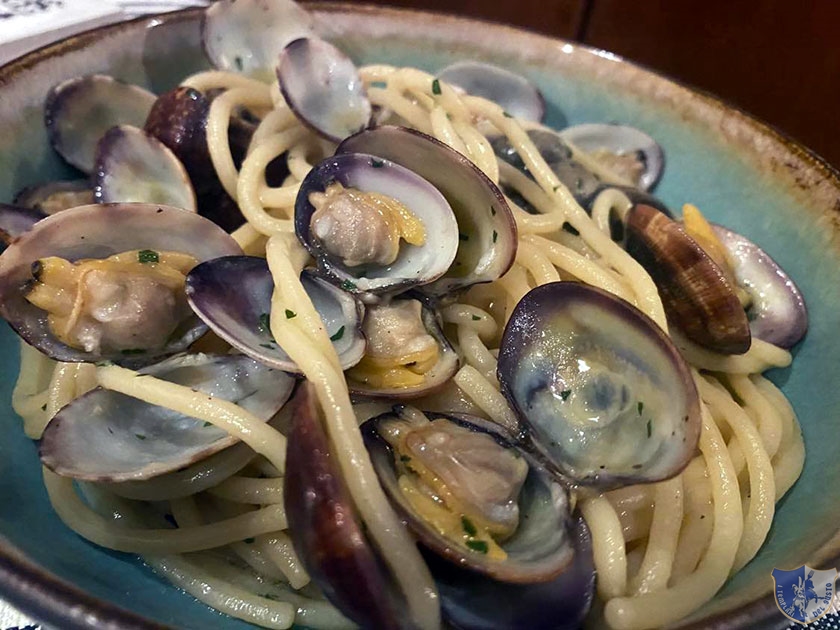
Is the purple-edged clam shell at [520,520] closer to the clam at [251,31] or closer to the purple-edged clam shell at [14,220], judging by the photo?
the purple-edged clam shell at [14,220]

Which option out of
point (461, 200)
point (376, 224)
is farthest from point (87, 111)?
point (461, 200)

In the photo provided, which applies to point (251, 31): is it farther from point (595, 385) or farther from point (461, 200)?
point (595, 385)

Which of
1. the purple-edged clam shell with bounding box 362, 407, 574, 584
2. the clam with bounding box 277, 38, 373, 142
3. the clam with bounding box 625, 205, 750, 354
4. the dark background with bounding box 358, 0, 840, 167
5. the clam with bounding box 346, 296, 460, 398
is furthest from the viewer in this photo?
the dark background with bounding box 358, 0, 840, 167

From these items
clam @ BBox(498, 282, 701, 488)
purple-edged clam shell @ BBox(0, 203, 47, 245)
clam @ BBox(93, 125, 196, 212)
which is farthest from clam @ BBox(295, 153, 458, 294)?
purple-edged clam shell @ BBox(0, 203, 47, 245)

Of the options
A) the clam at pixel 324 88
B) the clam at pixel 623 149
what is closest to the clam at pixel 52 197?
the clam at pixel 324 88

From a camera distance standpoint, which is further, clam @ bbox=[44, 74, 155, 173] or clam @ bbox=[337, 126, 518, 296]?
clam @ bbox=[44, 74, 155, 173]

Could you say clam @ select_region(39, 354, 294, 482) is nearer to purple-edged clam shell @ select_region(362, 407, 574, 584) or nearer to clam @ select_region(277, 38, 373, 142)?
purple-edged clam shell @ select_region(362, 407, 574, 584)

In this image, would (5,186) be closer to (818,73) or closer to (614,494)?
(614,494)
